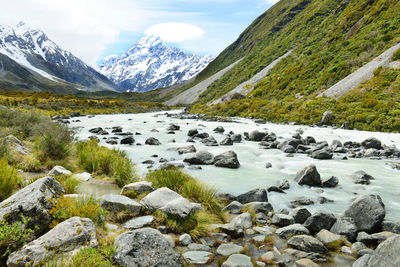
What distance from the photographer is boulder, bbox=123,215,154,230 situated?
5.44m

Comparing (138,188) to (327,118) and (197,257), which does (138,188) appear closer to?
(197,257)

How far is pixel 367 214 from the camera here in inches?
254

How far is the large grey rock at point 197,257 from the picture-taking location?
4805 mm

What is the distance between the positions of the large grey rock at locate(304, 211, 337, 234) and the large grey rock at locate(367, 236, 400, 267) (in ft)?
7.88

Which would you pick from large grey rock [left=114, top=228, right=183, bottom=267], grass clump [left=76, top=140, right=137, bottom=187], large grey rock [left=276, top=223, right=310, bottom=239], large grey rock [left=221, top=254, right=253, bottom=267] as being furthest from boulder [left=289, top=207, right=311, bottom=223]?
grass clump [left=76, top=140, right=137, bottom=187]

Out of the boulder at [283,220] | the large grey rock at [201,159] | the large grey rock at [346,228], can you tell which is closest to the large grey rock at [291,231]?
the boulder at [283,220]

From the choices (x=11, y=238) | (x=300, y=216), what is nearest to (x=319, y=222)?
(x=300, y=216)

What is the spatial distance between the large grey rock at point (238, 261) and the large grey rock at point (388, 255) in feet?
6.51

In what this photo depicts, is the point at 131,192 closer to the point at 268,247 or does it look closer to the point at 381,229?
the point at 268,247

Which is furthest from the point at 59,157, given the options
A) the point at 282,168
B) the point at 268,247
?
the point at 282,168

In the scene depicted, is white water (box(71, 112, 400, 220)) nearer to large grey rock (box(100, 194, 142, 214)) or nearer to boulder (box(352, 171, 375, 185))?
boulder (box(352, 171, 375, 185))

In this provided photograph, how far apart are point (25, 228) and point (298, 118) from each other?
111ft

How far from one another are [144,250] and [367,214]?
5711 mm

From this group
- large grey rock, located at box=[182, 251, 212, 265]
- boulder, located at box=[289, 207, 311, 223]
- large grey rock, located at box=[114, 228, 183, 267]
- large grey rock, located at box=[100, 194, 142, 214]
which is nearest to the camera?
large grey rock, located at box=[114, 228, 183, 267]
